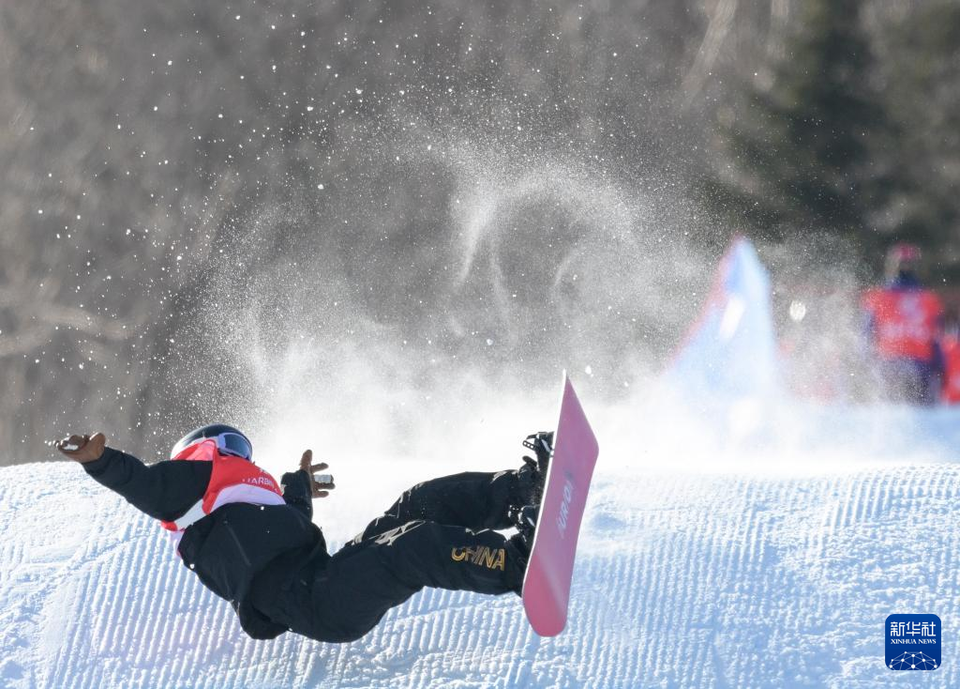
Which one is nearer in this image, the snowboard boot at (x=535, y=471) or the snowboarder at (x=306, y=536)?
the snowboarder at (x=306, y=536)

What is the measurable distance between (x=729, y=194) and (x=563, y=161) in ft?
17.0

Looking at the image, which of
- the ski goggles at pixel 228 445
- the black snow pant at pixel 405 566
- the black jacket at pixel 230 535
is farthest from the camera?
the ski goggles at pixel 228 445

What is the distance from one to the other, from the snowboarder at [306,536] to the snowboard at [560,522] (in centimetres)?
5

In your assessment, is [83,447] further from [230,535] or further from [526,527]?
[526,527]

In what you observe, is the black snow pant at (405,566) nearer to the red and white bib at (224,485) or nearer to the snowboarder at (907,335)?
the red and white bib at (224,485)

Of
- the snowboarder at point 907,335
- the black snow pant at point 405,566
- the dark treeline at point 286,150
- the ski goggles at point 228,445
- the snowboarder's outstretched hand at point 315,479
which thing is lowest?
the black snow pant at point 405,566

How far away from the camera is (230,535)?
8.63 feet

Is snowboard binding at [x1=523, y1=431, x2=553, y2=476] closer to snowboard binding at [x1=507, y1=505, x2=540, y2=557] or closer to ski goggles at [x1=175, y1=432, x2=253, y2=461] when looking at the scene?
snowboard binding at [x1=507, y1=505, x2=540, y2=557]

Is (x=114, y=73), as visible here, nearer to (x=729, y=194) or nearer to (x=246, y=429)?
(x=246, y=429)

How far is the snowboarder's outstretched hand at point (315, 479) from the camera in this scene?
2.97m

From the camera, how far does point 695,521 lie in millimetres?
2957

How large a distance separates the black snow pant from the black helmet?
30cm

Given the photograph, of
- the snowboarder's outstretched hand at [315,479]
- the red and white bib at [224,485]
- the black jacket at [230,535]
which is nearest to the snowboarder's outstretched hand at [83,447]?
the black jacket at [230,535]

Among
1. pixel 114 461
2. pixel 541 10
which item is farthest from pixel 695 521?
pixel 541 10
